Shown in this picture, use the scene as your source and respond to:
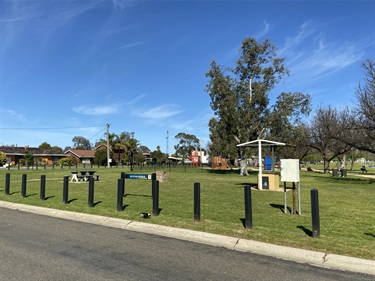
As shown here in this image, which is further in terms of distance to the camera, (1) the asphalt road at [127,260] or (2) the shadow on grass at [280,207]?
(2) the shadow on grass at [280,207]

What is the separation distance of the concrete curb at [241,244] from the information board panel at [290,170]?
2.97m

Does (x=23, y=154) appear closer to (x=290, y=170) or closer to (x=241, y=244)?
(x=290, y=170)

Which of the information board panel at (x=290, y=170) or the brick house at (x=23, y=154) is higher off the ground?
the brick house at (x=23, y=154)

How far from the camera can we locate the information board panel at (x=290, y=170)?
8539 mm

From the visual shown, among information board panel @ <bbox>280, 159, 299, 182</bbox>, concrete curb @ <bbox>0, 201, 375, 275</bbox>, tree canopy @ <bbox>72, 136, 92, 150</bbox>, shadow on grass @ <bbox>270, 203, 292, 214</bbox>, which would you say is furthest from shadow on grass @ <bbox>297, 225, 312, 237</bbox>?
tree canopy @ <bbox>72, 136, 92, 150</bbox>

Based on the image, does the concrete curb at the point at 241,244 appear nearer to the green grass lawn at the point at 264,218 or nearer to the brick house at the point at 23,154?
the green grass lawn at the point at 264,218

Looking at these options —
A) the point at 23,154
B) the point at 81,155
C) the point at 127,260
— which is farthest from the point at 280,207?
the point at 81,155

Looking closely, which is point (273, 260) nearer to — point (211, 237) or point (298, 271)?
point (298, 271)

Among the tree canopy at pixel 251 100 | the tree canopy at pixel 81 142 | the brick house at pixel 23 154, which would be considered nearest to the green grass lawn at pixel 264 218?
the tree canopy at pixel 251 100

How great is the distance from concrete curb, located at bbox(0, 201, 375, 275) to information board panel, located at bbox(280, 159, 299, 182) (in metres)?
2.97

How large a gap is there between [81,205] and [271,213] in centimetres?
601

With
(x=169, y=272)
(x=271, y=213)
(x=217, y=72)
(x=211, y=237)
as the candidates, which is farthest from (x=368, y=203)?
(x=217, y=72)

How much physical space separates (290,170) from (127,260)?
5176mm

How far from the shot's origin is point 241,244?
619 centimetres
